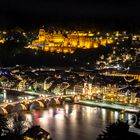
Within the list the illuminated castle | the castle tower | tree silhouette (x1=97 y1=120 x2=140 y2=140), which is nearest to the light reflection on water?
tree silhouette (x1=97 y1=120 x2=140 y2=140)

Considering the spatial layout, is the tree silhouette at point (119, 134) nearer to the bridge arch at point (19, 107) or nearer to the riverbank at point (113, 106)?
the riverbank at point (113, 106)

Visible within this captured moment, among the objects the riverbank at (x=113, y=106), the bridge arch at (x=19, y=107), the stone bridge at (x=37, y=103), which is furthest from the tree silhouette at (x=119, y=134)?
the bridge arch at (x=19, y=107)

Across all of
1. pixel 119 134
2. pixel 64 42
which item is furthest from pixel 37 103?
pixel 64 42

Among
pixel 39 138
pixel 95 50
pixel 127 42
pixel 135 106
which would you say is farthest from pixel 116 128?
pixel 127 42

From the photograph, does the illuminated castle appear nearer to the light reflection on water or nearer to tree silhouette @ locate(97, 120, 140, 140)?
the light reflection on water

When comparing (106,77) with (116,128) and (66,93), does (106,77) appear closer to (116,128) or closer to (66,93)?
(66,93)
